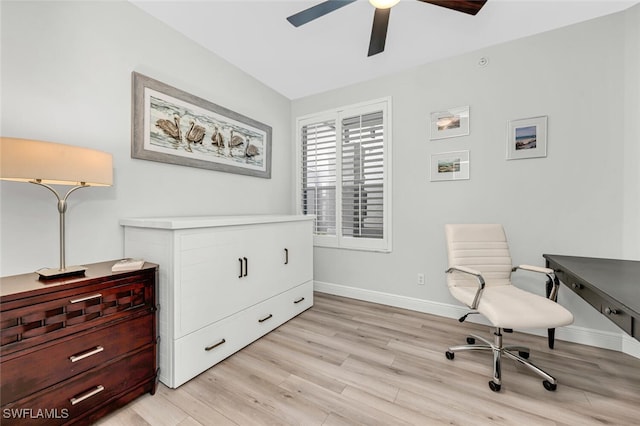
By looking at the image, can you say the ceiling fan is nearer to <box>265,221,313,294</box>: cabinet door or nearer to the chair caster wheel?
<box>265,221,313,294</box>: cabinet door

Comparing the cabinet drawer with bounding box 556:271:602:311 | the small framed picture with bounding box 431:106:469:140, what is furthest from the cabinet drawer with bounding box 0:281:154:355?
the small framed picture with bounding box 431:106:469:140

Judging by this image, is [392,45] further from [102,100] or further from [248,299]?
[248,299]

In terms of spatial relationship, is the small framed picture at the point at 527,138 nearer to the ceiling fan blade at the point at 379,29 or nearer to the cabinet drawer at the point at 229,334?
the ceiling fan blade at the point at 379,29

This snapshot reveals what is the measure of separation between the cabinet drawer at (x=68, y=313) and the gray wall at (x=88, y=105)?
1.79ft

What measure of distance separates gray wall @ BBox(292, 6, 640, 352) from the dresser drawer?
2339 millimetres

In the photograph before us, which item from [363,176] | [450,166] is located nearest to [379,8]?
[450,166]

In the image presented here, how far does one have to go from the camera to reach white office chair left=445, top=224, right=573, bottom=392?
60.6 inches

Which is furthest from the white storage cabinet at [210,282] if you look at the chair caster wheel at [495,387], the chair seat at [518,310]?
the chair caster wheel at [495,387]

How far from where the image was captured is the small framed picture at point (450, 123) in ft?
8.41

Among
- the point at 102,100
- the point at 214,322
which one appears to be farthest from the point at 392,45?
the point at 214,322

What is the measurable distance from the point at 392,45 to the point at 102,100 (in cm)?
246

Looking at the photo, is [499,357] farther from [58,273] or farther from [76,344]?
[58,273]

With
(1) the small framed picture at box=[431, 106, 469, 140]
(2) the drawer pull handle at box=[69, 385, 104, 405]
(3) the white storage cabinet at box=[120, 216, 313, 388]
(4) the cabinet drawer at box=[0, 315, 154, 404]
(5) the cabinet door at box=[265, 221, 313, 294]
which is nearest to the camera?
(4) the cabinet drawer at box=[0, 315, 154, 404]

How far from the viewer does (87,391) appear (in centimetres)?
129
